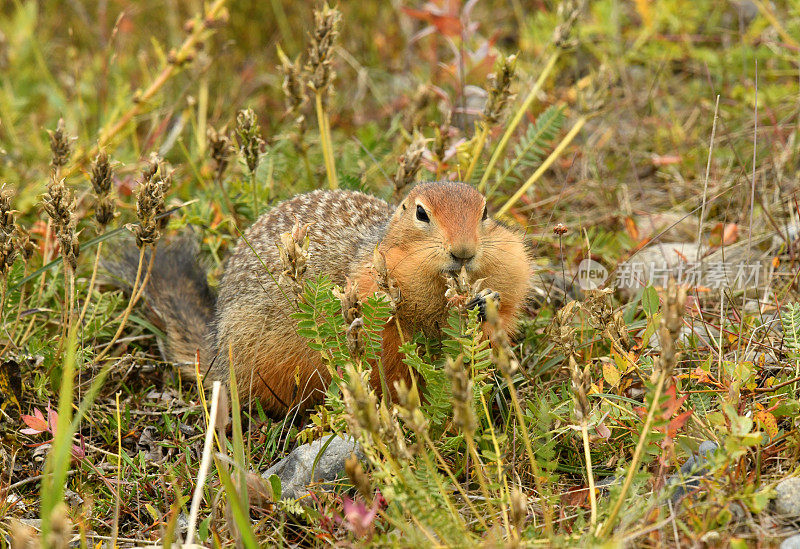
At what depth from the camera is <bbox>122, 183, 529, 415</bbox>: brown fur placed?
322 centimetres

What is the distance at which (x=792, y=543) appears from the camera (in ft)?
7.43

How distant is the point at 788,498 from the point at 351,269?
76.7 inches

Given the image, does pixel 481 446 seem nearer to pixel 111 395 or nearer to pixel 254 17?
pixel 111 395

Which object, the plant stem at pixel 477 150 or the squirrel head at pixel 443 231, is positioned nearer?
the squirrel head at pixel 443 231

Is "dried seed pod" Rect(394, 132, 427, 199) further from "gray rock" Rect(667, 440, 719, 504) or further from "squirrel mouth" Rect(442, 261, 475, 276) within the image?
"gray rock" Rect(667, 440, 719, 504)

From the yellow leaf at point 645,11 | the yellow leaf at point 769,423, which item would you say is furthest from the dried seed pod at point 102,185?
the yellow leaf at point 645,11

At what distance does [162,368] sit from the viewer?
13.2 feet

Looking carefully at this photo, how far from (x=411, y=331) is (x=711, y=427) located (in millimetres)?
1198

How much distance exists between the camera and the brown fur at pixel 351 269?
3.22m

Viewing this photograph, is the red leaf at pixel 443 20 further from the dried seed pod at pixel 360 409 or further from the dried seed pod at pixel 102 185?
the dried seed pod at pixel 360 409

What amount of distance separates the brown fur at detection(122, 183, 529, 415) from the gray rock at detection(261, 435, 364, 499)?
273 millimetres

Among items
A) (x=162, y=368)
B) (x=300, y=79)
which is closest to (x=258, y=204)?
(x=300, y=79)

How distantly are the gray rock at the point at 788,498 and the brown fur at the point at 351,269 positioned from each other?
1258 millimetres

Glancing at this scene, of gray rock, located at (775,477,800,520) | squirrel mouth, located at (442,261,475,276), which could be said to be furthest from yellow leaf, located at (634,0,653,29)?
gray rock, located at (775,477,800,520)
